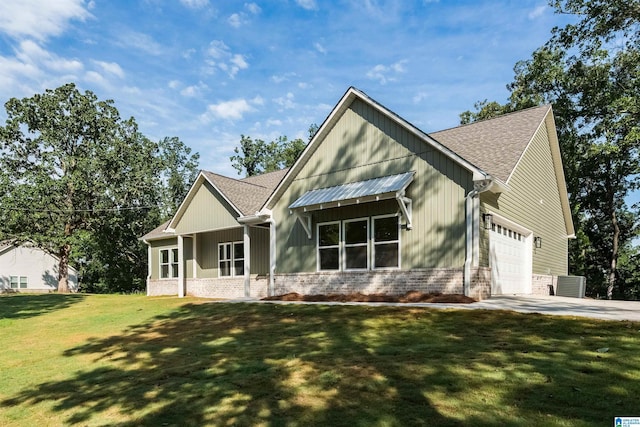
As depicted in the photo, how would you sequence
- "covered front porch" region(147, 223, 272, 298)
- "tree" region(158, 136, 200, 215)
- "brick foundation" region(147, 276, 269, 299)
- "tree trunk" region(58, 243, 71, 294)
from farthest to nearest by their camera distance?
"tree" region(158, 136, 200, 215) → "tree trunk" region(58, 243, 71, 294) → "covered front porch" region(147, 223, 272, 298) → "brick foundation" region(147, 276, 269, 299)

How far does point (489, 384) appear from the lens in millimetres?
4996

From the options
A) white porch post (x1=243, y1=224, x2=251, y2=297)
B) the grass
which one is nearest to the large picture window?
the grass

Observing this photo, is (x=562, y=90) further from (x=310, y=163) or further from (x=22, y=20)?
(x=22, y=20)

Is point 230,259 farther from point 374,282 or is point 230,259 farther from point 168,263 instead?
point 374,282

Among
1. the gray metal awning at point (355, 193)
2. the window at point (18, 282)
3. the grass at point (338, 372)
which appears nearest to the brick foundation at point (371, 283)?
the grass at point (338, 372)

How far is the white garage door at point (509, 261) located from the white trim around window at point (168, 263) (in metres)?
16.7

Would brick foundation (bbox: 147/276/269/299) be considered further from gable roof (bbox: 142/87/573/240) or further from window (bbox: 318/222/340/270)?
window (bbox: 318/222/340/270)

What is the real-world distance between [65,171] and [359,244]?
31163mm

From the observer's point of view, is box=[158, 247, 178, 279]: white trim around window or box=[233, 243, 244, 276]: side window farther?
box=[158, 247, 178, 279]: white trim around window

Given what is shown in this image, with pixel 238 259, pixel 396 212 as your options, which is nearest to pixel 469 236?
pixel 396 212

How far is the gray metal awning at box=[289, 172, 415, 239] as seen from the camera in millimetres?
13047

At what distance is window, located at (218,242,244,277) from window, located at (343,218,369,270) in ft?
23.1

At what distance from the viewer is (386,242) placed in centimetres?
1406

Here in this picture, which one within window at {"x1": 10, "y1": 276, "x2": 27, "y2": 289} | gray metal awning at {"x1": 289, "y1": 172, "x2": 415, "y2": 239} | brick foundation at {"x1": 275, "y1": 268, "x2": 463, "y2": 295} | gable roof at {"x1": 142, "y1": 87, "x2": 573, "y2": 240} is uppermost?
gable roof at {"x1": 142, "y1": 87, "x2": 573, "y2": 240}
